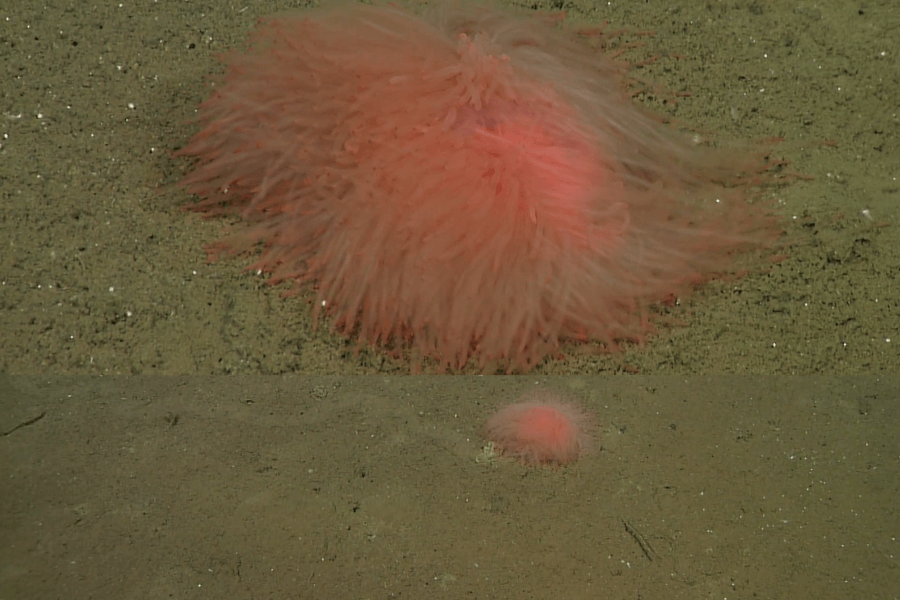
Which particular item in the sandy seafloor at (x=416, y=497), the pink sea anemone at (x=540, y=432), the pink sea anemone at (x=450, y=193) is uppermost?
the pink sea anemone at (x=450, y=193)

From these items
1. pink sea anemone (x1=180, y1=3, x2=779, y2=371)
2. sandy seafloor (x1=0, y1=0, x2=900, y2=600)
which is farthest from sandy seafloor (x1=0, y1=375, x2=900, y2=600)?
pink sea anemone (x1=180, y1=3, x2=779, y2=371)

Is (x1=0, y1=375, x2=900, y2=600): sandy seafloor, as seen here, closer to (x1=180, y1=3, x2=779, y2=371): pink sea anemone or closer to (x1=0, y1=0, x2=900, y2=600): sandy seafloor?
(x1=0, y1=0, x2=900, y2=600): sandy seafloor

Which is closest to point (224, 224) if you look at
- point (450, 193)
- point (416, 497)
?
point (450, 193)

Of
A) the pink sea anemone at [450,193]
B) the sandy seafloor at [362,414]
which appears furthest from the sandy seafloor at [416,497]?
the pink sea anemone at [450,193]

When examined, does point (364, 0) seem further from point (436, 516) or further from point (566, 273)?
point (436, 516)

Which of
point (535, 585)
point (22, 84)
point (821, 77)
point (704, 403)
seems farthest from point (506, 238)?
point (22, 84)

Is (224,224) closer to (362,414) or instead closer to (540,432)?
(362,414)

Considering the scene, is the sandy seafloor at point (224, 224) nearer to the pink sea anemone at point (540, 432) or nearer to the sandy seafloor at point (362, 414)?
the sandy seafloor at point (362, 414)
